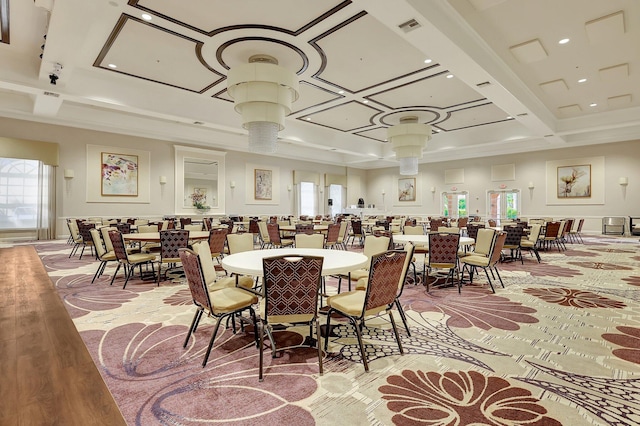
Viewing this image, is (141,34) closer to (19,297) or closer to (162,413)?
(19,297)

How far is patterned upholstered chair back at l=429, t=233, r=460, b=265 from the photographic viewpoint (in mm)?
4941

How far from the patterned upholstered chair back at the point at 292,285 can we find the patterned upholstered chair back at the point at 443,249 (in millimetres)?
2980

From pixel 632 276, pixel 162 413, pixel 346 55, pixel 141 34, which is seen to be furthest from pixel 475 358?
pixel 141 34

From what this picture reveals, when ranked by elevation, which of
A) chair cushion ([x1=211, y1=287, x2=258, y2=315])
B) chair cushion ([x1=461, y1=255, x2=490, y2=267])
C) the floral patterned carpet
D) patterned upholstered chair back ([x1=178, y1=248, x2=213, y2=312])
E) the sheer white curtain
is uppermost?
the sheer white curtain

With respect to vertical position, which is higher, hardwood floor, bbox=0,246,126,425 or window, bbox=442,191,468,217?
window, bbox=442,191,468,217

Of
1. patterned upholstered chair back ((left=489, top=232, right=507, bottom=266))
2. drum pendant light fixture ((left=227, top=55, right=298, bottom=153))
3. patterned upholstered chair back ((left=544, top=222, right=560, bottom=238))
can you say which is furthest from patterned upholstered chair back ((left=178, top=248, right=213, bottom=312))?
patterned upholstered chair back ((left=544, top=222, right=560, bottom=238))

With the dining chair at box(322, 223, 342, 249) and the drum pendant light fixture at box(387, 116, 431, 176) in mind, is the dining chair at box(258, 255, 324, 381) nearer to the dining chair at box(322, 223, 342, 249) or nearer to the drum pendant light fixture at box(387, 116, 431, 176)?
the dining chair at box(322, 223, 342, 249)

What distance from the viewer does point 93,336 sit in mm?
3281

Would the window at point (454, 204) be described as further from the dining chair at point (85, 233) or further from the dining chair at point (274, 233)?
the dining chair at point (85, 233)

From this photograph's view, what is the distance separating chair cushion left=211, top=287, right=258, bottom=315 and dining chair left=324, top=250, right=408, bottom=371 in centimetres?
70

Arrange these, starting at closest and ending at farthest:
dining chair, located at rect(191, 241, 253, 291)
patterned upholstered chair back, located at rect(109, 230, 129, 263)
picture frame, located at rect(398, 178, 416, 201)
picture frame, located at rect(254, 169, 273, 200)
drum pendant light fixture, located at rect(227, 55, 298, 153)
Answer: dining chair, located at rect(191, 241, 253, 291), patterned upholstered chair back, located at rect(109, 230, 129, 263), drum pendant light fixture, located at rect(227, 55, 298, 153), picture frame, located at rect(254, 169, 273, 200), picture frame, located at rect(398, 178, 416, 201)

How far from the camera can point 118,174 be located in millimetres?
12602

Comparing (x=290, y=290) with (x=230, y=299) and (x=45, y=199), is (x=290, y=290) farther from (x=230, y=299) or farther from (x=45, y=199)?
(x=45, y=199)

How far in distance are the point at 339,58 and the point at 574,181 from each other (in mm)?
13419
